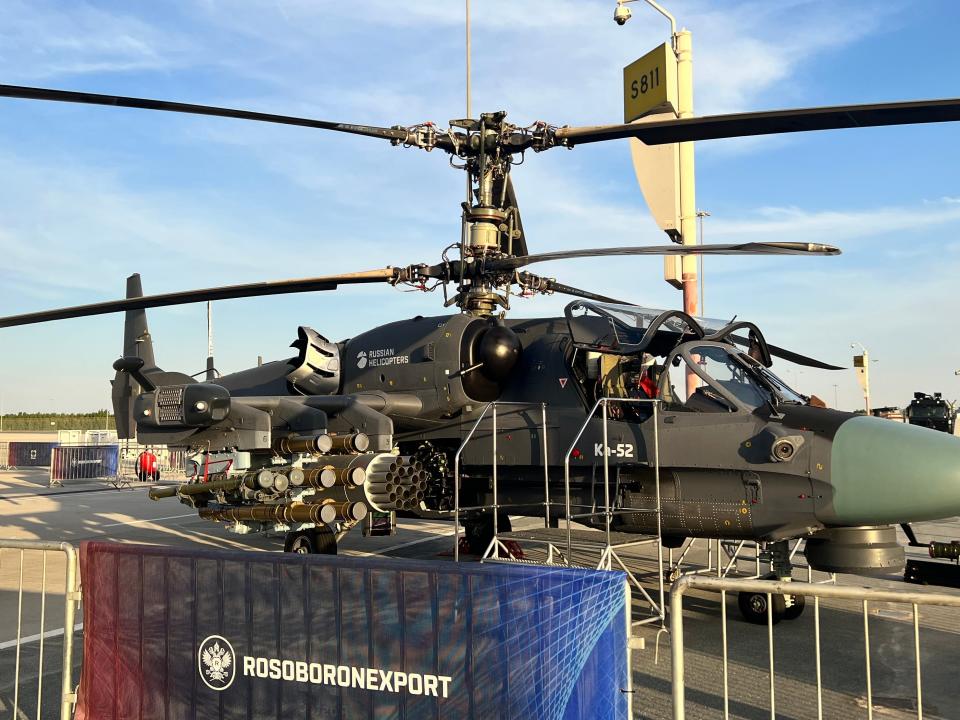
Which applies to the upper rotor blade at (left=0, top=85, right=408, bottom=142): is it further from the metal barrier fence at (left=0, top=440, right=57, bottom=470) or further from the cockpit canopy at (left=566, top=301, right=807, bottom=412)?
the metal barrier fence at (left=0, top=440, right=57, bottom=470)

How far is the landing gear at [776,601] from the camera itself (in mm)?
8023

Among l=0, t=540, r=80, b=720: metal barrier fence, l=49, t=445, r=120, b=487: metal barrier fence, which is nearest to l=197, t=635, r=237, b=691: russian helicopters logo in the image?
l=0, t=540, r=80, b=720: metal barrier fence

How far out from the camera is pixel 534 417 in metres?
9.93

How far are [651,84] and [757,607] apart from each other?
1170cm

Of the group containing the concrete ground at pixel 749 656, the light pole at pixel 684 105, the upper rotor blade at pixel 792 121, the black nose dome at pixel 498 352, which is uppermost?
the light pole at pixel 684 105

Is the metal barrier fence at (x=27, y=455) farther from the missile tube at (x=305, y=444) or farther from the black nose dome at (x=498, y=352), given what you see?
the black nose dome at (x=498, y=352)

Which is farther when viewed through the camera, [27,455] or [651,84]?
[27,455]

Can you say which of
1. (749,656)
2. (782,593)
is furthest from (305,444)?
(782,593)

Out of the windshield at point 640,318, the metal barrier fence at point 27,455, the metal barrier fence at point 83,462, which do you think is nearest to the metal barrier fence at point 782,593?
the windshield at point 640,318

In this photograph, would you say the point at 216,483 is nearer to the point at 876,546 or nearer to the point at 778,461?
the point at 778,461

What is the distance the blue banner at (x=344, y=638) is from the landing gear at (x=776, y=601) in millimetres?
4750

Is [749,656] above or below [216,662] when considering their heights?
below

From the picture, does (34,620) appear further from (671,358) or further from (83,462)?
(83,462)

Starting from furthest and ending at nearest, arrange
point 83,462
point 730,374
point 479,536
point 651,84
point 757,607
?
point 83,462 < point 651,84 < point 479,536 < point 730,374 < point 757,607
